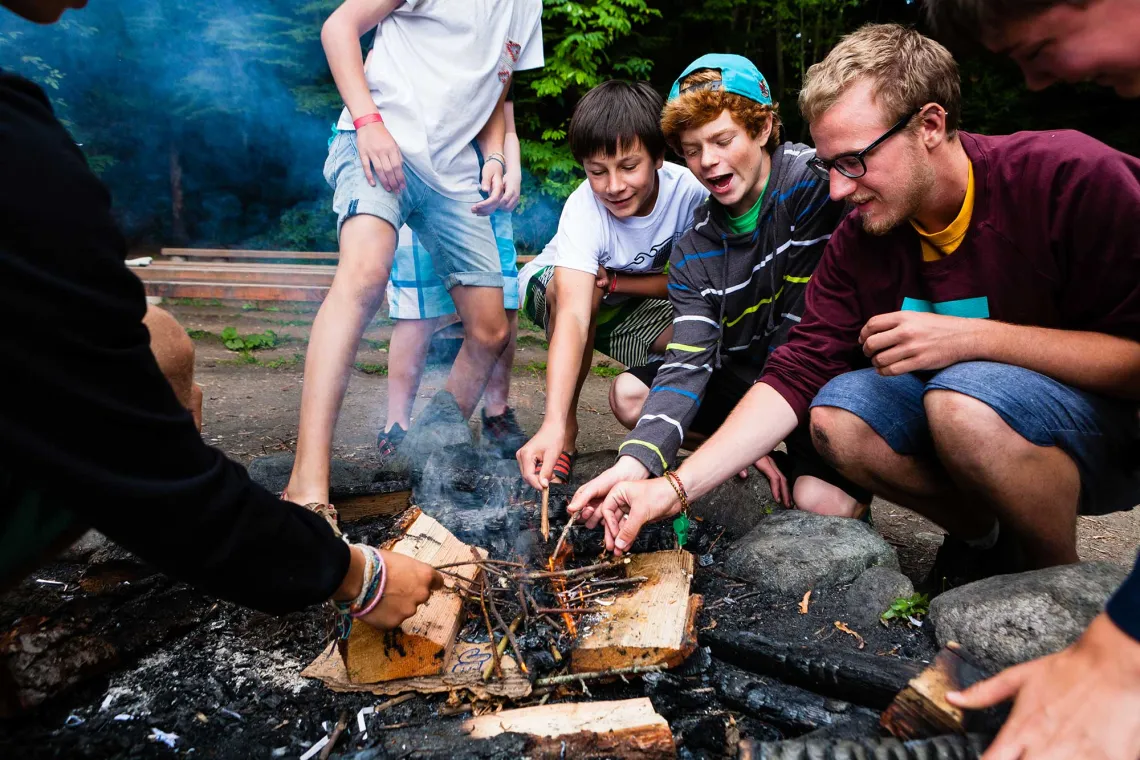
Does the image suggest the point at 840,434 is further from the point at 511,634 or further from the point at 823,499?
the point at 511,634

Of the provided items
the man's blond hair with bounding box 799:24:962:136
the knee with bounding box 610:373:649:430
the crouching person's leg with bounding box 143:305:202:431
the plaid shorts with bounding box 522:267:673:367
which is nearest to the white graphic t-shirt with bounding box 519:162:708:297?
the plaid shorts with bounding box 522:267:673:367

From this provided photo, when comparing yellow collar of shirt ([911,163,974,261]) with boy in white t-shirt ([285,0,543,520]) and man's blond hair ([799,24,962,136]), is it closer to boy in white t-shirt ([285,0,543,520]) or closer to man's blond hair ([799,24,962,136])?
man's blond hair ([799,24,962,136])

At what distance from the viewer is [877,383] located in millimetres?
2680

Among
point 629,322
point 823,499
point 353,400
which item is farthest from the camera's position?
point 353,400

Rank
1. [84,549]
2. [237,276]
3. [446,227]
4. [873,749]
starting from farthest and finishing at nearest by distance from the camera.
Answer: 1. [237,276]
2. [446,227]
3. [84,549]
4. [873,749]

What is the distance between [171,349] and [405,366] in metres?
1.51

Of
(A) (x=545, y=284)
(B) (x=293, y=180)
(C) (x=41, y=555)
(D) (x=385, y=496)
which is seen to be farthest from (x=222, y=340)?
(C) (x=41, y=555)

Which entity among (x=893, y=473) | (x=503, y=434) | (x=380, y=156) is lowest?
(x=503, y=434)

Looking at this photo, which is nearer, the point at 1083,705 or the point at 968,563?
the point at 1083,705

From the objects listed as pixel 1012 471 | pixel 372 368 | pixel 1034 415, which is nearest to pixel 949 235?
pixel 1034 415

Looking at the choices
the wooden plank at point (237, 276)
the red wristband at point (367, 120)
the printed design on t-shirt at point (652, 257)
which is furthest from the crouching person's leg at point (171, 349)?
the wooden plank at point (237, 276)

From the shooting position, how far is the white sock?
107 inches

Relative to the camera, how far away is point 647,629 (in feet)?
7.10

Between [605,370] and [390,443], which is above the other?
[390,443]
